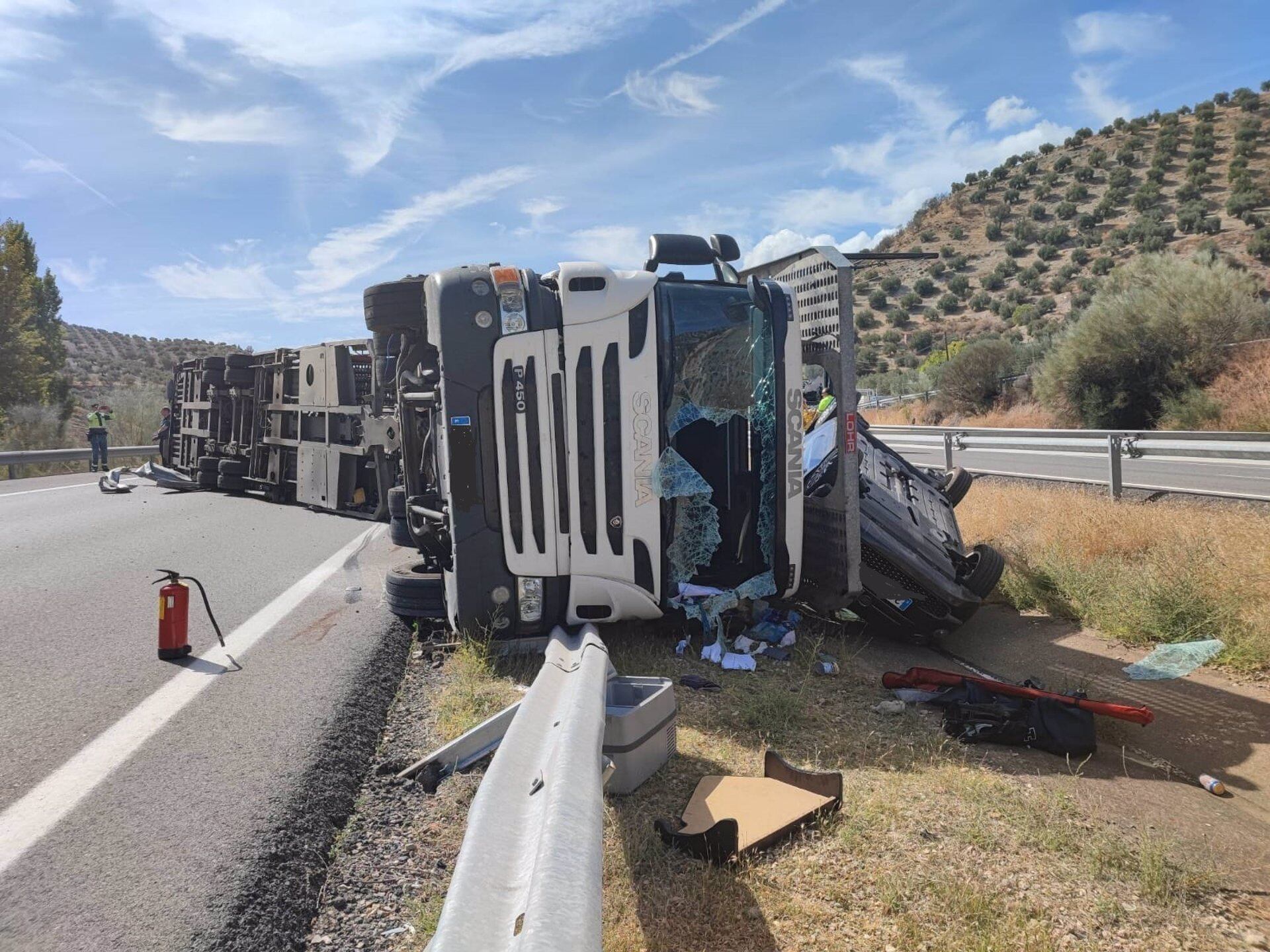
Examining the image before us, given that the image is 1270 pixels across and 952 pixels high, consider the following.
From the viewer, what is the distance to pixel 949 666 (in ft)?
17.9

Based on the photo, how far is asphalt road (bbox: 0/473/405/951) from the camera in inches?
96.8

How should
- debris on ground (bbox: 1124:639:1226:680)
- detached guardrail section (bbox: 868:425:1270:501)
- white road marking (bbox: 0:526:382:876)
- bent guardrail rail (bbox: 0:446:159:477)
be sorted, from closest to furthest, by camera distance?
1. white road marking (bbox: 0:526:382:876)
2. debris on ground (bbox: 1124:639:1226:680)
3. detached guardrail section (bbox: 868:425:1270:501)
4. bent guardrail rail (bbox: 0:446:159:477)

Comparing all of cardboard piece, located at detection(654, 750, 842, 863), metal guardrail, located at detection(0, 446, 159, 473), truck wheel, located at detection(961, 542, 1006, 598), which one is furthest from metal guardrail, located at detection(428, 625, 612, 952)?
metal guardrail, located at detection(0, 446, 159, 473)

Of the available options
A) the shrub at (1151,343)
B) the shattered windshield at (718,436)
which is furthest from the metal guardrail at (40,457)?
the shrub at (1151,343)

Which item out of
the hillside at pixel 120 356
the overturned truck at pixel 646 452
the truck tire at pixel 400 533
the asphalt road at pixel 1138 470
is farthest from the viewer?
the hillside at pixel 120 356

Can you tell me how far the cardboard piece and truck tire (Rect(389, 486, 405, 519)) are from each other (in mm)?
3204

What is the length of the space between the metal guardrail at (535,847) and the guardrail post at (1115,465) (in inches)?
314

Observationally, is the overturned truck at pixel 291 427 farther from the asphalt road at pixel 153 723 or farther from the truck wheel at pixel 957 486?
the truck wheel at pixel 957 486

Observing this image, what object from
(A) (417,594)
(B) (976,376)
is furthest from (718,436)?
(B) (976,376)

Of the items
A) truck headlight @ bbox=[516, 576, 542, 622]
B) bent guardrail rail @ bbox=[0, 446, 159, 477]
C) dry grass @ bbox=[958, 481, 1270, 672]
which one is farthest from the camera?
bent guardrail rail @ bbox=[0, 446, 159, 477]

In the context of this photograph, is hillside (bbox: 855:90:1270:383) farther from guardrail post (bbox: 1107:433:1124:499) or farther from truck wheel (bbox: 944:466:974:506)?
truck wheel (bbox: 944:466:974:506)

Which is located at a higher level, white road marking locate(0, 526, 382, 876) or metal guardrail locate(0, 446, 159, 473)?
metal guardrail locate(0, 446, 159, 473)

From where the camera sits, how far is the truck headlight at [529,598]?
181 inches

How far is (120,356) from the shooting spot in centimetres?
6688
